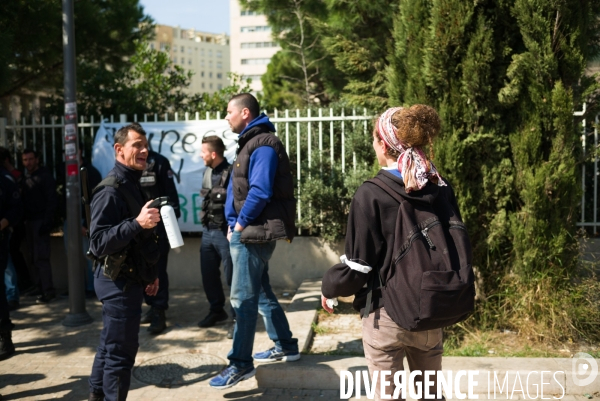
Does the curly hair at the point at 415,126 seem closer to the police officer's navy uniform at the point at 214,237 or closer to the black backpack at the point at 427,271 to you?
the black backpack at the point at 427,271

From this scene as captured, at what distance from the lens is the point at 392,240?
2.73m

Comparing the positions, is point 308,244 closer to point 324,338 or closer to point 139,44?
point 324,338

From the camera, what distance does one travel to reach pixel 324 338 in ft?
17.6

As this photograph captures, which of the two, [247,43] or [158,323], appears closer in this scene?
[158,323]

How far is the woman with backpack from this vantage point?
2.67 m

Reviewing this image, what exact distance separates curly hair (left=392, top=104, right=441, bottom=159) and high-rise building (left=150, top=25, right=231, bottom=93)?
141338 mm

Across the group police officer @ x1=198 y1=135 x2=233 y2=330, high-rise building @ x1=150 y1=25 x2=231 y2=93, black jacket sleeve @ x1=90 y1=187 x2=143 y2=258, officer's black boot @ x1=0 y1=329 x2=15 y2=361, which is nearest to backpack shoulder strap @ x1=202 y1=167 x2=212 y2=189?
police officer @ x1=198 y1=135 x2=233 y2=330

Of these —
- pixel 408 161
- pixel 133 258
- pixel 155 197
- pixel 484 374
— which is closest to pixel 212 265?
pixel 155 197

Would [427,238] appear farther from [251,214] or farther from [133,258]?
[133,258]

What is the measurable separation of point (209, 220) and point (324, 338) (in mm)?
1664

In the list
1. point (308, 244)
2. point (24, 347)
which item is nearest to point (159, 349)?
point (24, 347)

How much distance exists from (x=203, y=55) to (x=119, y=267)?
155m

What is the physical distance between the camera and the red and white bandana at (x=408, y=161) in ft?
8.73

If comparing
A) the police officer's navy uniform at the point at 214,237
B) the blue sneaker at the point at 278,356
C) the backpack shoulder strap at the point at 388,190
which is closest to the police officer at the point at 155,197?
the police officer's navy uniform at the point at 214,237
